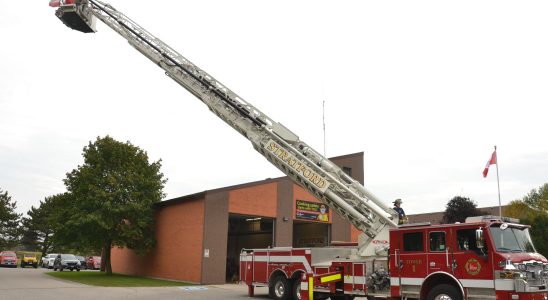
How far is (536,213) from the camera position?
42.2 m

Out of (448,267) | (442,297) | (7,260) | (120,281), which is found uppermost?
(448,267)

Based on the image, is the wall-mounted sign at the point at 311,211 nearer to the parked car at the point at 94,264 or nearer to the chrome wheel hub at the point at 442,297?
the chrome wheel hub at the point at 442,297

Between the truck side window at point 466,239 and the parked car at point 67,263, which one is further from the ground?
the truck side window at point 466,239

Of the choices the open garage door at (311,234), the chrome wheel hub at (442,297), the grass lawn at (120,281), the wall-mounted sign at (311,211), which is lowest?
the grass lawn at (120,281)

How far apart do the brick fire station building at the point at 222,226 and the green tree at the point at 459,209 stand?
7.13 metres

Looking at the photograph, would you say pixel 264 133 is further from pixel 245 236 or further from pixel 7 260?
pixel 7 260

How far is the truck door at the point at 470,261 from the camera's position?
10.9m

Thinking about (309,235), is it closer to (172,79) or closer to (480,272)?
(172,79)

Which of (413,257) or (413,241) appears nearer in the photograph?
(413,257)

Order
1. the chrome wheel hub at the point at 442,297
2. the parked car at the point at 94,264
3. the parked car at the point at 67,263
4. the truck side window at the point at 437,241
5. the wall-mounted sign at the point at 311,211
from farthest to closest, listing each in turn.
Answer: the parked car at the point at 94,264
the parked car at the point at 67,263
the wall-mounted sign at the point at 311,211
the truck side window at the point at 437,241
the chrome wheel hub at the point at 442,297

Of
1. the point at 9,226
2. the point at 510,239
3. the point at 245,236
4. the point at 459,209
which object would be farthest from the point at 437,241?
the point at 9,226

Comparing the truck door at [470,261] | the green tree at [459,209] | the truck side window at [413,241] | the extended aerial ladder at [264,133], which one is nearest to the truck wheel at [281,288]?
the extended aerial ladder at [264,133]

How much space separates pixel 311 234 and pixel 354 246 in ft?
61.8

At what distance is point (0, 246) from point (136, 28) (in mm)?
68905
